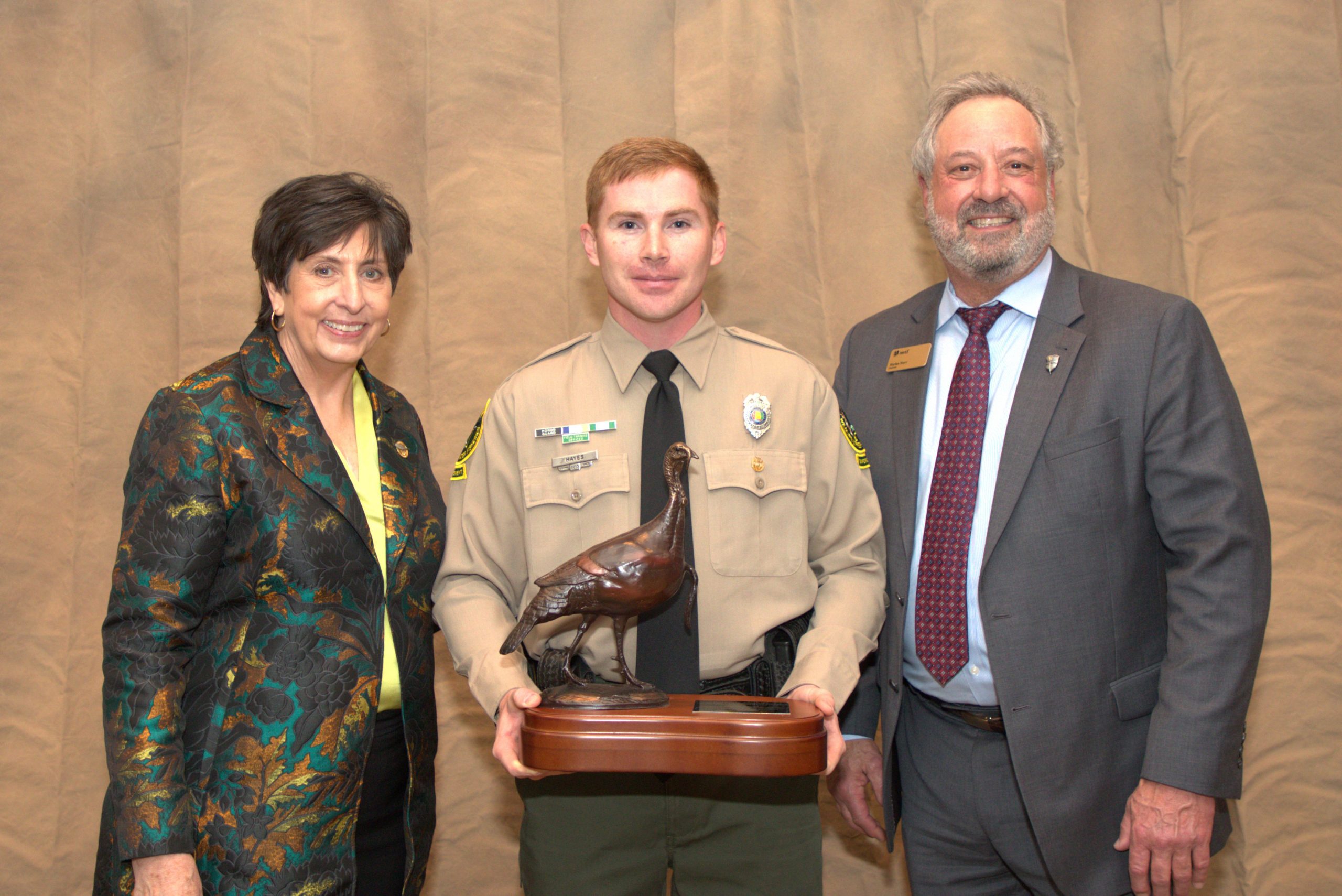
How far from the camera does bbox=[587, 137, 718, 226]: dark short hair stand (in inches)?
76.0

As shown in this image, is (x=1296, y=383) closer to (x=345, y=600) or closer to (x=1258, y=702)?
(x=1258, y=702)

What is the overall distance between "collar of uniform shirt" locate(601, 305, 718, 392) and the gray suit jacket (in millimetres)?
641

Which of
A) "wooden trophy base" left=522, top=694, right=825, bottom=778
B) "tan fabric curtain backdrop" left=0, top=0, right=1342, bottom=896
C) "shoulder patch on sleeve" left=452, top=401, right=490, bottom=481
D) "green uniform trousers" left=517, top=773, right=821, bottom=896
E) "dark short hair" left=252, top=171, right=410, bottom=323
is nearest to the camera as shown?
"wooden trophy base" left=522, top=694, right=825, bottom=778

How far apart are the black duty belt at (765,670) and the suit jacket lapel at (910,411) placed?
0.33 metres

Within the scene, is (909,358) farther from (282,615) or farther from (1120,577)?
(282,615)

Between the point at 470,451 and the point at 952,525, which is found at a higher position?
the point at 470,451

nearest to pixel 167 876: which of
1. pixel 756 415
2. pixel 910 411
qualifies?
pixel 756 415

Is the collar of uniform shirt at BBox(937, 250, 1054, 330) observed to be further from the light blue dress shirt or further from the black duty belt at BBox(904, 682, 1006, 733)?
the black duty belt at BBox(904, 682, 1006, 733)

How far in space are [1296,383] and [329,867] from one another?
2.73 metres

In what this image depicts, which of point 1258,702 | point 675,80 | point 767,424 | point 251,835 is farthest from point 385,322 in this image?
point 1258,702

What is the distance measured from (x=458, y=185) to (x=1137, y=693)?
7.68ft

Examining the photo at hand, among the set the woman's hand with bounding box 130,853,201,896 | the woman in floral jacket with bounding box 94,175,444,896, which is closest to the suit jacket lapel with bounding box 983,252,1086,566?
the woman in floral jacket with bounding box 94,175,444,896

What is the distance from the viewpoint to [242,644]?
1.79 metres

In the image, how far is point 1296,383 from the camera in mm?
2713
